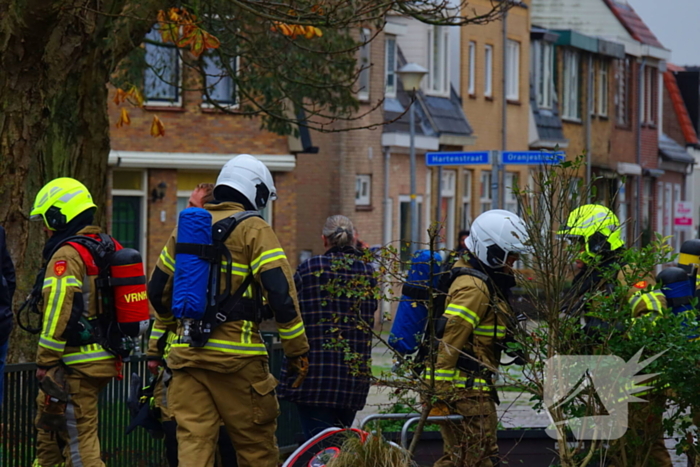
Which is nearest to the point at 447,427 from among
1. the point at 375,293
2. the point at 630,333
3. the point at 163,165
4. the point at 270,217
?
the point at 375,293

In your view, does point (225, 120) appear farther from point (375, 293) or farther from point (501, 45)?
point (375, 293)

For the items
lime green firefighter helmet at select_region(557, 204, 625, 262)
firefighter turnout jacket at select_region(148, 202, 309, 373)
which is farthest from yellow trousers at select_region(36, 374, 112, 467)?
lime green firefighter helmet at select_region(557, 204, 625, 262)

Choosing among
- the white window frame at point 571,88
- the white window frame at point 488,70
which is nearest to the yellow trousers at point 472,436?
the white window frame at point 488,70

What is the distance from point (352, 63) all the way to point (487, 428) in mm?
10154

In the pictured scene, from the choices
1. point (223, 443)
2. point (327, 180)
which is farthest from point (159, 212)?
point (223, 443)

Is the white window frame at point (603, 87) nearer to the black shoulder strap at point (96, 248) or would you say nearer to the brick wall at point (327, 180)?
the brick wall at point (327, 180)

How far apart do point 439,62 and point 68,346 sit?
84.2 ft

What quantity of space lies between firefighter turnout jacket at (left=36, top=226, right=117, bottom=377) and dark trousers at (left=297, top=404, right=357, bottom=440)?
54.0 inches

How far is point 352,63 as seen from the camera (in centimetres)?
1599

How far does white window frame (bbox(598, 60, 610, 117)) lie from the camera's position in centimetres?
4303

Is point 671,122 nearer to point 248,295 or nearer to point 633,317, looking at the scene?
point 248,295

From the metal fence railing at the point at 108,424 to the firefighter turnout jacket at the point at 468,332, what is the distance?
251 centimetres

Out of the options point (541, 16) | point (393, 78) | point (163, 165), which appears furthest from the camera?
point (541, 16)

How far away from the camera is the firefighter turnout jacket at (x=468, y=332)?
648 centimetres
